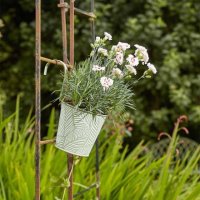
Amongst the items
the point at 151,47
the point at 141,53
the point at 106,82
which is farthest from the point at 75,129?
the point at 151,47

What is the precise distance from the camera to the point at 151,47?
Answer: 4203 millimetres

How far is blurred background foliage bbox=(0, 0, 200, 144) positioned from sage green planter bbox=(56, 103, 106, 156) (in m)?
2.27

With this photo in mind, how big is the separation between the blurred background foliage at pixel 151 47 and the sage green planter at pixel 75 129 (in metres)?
2.27

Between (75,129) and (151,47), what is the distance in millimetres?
2554

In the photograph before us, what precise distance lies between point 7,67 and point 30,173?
3171 mm

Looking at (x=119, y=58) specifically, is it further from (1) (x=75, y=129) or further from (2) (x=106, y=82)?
(1) (x=75, y=129)

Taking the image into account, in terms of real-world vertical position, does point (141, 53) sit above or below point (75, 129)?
above

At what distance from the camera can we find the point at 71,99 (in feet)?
5.66

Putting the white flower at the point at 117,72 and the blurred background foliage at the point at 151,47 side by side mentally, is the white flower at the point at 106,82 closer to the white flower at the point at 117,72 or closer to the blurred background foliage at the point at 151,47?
the white flower at the point at 117,72

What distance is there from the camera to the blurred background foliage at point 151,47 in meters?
4.07

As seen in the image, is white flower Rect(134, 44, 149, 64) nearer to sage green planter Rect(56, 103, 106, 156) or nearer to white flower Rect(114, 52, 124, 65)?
white flower Rect(114, 52, 124, 65)

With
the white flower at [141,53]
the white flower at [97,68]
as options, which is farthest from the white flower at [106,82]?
the white flower at [141,53]

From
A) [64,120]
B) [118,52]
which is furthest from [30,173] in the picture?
[118,52]

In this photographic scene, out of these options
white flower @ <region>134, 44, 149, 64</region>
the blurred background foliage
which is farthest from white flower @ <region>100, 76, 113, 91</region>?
the blurred background foliage
